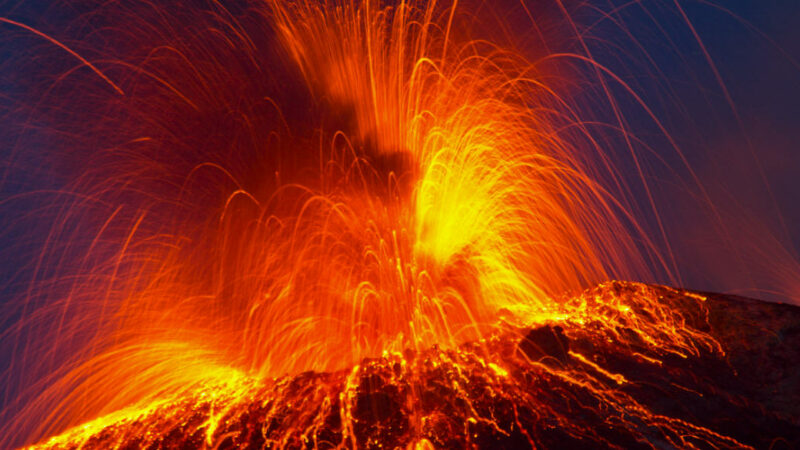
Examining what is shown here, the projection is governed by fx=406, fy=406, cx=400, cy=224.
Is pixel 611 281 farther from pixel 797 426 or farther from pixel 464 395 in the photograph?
pixel 464 395

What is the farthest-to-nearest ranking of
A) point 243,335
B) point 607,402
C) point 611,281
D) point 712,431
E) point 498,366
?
point 243,335
point 611,281
point 498,366
point 607,402
point 712,431

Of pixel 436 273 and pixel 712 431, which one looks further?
pixel 436 273

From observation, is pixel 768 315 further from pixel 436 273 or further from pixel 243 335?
pixel 243 335

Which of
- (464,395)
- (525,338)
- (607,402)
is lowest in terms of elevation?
(607,402)

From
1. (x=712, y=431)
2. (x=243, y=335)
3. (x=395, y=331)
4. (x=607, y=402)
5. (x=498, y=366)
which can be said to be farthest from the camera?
(x=243, y=335)

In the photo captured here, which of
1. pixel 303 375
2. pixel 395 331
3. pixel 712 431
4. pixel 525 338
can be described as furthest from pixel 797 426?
pixel 395 331

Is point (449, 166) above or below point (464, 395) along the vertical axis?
above
